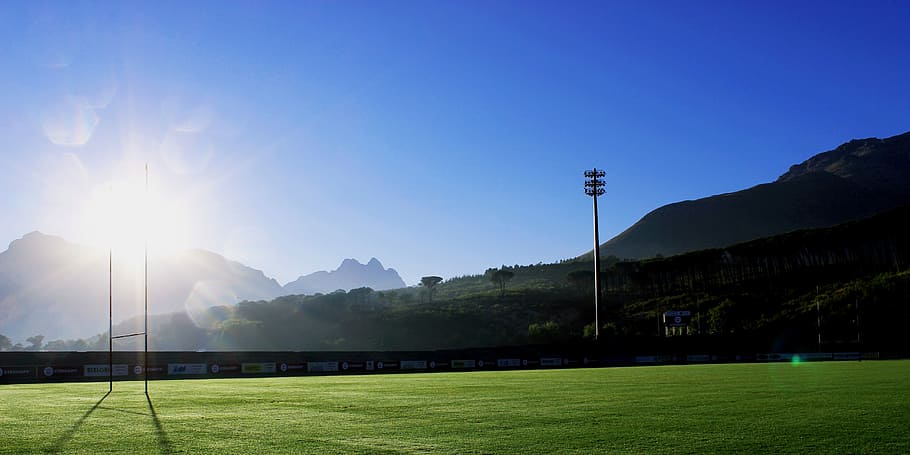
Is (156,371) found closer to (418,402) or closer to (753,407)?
(418,402)

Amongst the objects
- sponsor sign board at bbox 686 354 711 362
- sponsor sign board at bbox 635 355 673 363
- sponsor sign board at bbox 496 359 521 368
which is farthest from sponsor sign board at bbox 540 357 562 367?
sponsor sign board at bbox 686 354 711 362

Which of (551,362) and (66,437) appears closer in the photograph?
(66,437)

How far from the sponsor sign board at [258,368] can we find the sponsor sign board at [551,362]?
2529cm

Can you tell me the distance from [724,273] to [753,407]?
15728 cm

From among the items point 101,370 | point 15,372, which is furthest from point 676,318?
point 15,372

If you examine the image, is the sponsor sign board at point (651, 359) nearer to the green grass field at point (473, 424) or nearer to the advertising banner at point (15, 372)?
the advertising banner at point (15, 372)

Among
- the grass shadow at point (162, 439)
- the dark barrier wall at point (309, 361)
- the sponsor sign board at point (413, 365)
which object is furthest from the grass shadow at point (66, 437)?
the sponsor sign board at point (413, 365)

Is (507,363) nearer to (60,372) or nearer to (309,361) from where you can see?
(309,361)

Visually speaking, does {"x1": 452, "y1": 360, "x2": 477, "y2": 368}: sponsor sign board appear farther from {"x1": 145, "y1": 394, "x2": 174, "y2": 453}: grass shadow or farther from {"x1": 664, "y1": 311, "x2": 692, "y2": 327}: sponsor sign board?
{"x1": 145, "y1": 394, "x2": 174, "y2": 453}: grass shadow

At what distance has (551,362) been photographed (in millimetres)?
65188

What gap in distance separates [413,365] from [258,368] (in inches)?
504

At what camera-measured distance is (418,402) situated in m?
16.4

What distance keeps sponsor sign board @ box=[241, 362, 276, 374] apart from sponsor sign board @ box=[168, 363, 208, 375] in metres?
3.02

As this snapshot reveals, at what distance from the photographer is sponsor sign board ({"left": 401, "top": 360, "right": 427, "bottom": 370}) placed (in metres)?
57.6
